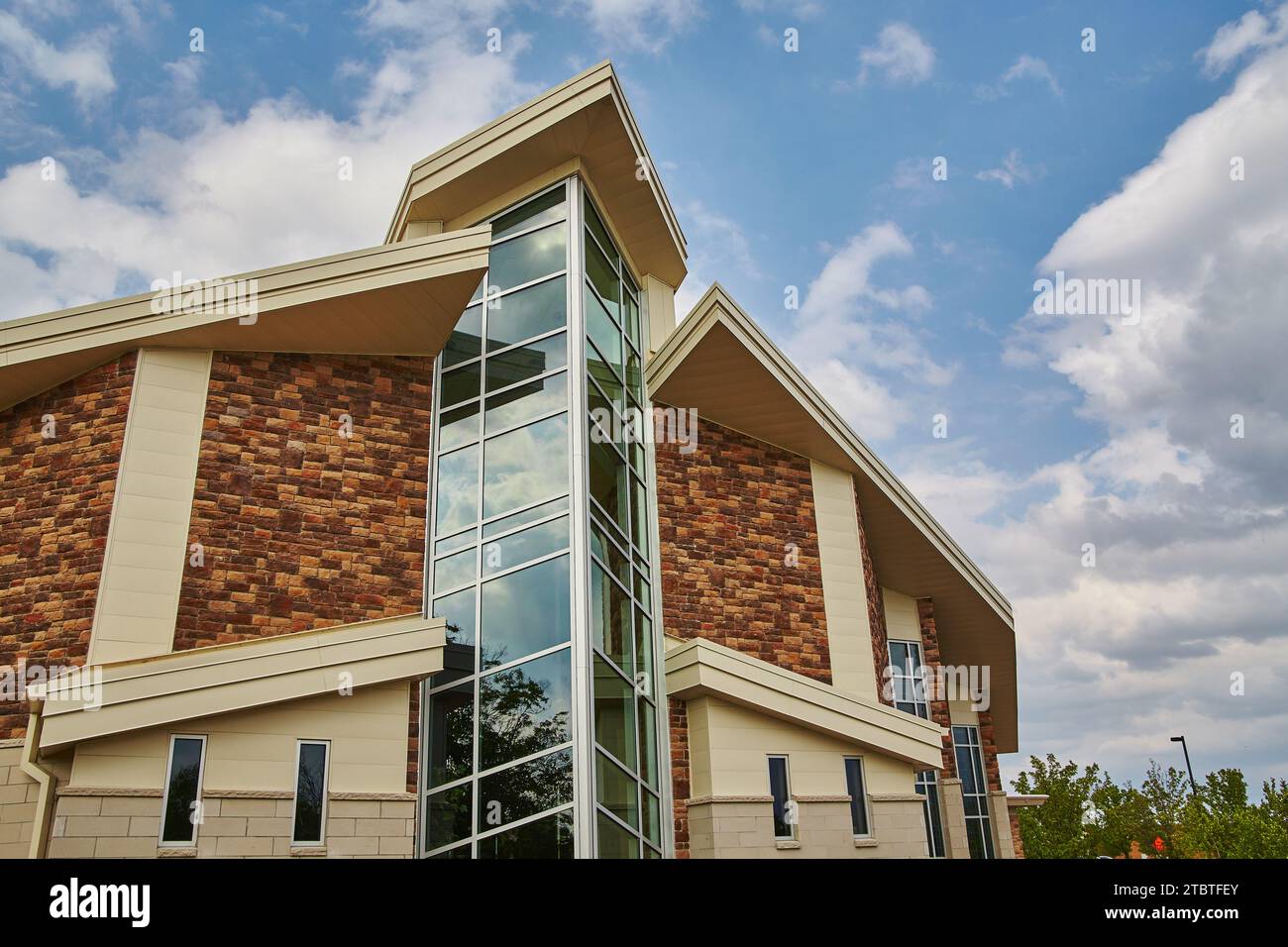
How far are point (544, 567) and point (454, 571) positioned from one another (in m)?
1.23

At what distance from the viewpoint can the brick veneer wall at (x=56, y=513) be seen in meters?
9.94

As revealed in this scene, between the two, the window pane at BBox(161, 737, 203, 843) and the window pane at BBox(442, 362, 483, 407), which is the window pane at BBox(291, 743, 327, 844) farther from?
the window pane at BBox(442, 362, 483, 407)

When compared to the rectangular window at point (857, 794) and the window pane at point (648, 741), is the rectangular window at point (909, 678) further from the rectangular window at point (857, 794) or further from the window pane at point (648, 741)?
the window pane at point (648, 741)

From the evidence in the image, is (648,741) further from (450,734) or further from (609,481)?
(609,481)

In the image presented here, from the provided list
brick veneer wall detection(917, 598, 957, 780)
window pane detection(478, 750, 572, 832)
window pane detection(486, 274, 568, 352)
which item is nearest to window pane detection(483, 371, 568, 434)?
window pane detection(486, 274, 568, 352)

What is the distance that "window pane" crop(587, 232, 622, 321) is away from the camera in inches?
538

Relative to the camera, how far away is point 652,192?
14422 mm

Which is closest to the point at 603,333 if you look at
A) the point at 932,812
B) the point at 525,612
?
the point at 525,612

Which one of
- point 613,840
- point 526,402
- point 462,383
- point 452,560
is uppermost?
point 462,383

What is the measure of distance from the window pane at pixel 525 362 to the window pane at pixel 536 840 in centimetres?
561

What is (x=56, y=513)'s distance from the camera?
34.5 feet

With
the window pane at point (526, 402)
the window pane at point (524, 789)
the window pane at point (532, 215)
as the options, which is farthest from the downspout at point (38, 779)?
the window pane at point (532, 215)

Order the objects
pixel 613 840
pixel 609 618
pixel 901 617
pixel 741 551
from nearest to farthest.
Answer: pixel 613 840, pixel 609 618, pixel 741 551, pixel 901 617
